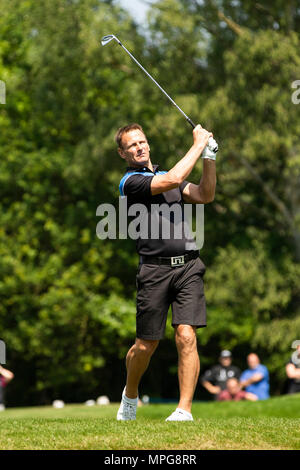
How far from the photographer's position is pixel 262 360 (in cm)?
2941

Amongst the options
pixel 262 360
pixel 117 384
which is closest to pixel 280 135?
pixel 262 360

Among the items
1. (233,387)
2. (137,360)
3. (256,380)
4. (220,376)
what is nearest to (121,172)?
(220,376)

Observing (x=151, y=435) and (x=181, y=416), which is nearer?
(x=151, y=435)

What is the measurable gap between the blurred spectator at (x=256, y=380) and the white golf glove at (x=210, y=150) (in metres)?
10.7

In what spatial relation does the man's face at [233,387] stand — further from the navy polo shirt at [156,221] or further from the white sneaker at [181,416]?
the navy polo shirt at [156,221]

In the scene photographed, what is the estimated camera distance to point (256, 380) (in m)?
16.7

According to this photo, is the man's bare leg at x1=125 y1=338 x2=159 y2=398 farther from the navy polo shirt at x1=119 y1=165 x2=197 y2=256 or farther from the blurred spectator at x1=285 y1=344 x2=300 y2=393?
the blurred spectator at x1=285 y1=344 x2=300 y2=393

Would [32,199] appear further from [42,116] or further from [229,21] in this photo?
[229,21]

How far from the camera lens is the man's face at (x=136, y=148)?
6.76 meters

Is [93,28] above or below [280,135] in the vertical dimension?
above

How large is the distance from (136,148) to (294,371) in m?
10.2

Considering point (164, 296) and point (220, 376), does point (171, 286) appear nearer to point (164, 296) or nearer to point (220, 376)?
point (164, 296)

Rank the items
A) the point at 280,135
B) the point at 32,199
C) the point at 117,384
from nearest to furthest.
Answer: the point at 280,135
the point at 32,199
the point at 117,384

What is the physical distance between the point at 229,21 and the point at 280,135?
14.8 feet
